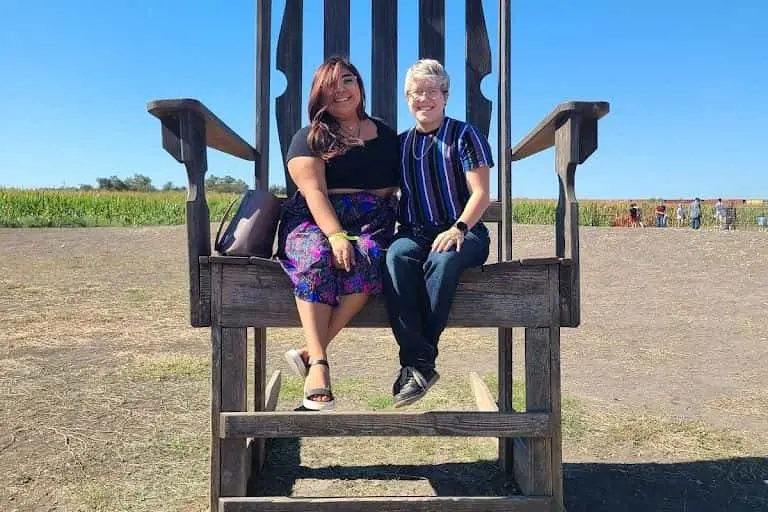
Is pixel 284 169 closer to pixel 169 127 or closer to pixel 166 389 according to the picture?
pixel 169 127

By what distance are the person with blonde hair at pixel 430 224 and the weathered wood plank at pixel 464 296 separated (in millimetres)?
70

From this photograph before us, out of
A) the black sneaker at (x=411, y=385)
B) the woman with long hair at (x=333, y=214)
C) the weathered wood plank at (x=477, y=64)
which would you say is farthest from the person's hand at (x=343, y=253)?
the weathered wood plank at (x=477, y=64)

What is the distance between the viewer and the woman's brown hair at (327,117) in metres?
2.11

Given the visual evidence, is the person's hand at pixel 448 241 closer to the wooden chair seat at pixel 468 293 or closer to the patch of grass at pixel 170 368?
the wooden chair seat at pixel 468 293

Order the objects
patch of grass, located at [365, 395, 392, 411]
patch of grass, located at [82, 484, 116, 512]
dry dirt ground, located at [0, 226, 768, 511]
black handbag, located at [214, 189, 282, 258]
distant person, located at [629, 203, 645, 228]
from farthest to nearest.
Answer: distant person, located at [629, 203, 645, 228]
patch of grass, located at [365, 395, 392, 411]
dry dirt ground, located at [0, 226, 768, 511]
patch of grass, located at [82, 484, 116, 512]
black handbag, located at [214, 189, 282, 258]

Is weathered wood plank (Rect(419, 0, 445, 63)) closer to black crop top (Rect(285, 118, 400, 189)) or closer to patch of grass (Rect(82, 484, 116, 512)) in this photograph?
black crop top (Rect(285, 118, 400, 189))

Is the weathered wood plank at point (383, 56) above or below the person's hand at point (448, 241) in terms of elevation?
above

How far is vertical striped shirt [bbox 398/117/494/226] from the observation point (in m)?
2.14

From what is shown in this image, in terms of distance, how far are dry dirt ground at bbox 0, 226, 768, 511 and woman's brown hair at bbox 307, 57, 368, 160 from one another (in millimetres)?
1335

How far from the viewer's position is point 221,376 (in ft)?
6.53

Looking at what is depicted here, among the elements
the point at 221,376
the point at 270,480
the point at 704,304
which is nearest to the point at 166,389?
the point at 270,480

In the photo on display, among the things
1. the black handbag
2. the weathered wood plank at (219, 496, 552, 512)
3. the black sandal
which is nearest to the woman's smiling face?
the black handbag

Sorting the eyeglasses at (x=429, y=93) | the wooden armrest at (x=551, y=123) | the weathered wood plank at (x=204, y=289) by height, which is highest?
the eyeglasses at (x=429, y=93)

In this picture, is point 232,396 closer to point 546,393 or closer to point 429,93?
point 546,393
